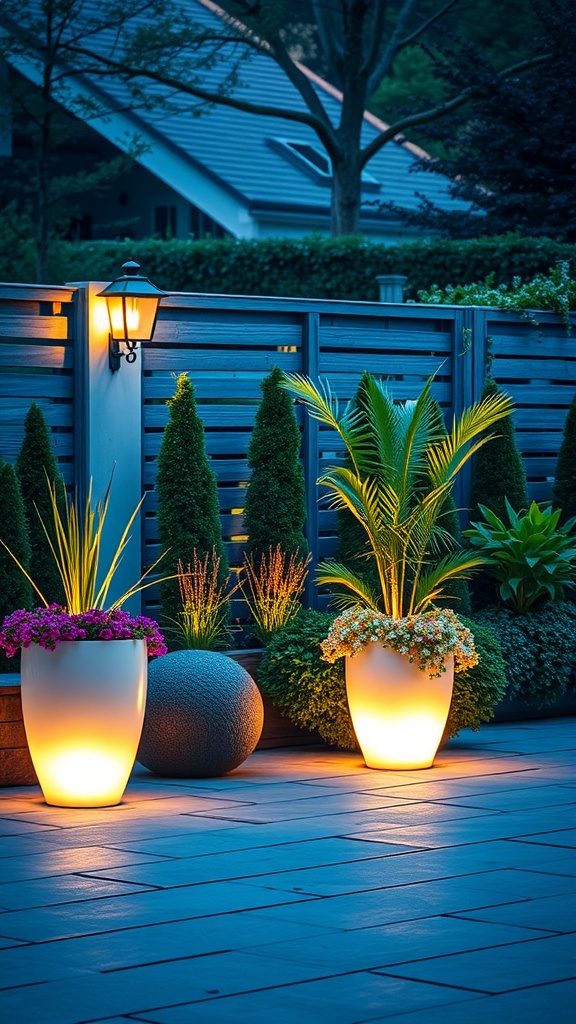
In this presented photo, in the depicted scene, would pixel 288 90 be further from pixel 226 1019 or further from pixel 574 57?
pixel 226 1019

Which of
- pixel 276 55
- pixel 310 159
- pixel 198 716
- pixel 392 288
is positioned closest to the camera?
pixel 198 716

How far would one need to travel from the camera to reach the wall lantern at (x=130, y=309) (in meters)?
8.93

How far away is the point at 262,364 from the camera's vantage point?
1006 cm

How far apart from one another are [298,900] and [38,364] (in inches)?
169

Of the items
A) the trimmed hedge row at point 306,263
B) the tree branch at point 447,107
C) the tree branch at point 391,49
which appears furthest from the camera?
the tree branch at point 391,49

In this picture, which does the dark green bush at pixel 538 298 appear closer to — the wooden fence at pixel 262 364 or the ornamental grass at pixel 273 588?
the wooden fence at pixel 262 364

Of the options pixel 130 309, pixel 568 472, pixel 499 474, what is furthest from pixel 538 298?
pixel 130 309

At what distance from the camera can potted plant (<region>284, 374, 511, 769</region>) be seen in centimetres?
812

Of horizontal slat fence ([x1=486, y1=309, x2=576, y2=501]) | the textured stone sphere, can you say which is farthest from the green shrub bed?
the textured stone sphere

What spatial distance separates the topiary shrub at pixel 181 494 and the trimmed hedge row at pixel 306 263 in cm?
792

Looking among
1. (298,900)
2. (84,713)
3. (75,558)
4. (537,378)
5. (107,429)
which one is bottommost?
(298,900)

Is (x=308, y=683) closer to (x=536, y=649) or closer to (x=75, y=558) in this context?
(x=75, y=558)

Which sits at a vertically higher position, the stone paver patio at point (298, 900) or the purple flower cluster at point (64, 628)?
the purple flower cluster at point (64, 628)

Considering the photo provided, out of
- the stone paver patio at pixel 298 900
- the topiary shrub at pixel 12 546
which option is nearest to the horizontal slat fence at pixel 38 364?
the topiary shrub at pixel 12 546
